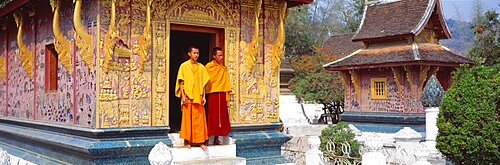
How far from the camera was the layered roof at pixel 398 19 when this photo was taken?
21.6 m

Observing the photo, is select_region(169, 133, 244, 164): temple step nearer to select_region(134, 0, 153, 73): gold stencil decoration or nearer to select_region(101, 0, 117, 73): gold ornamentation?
select_region(134, 0, 153, 73): gold stencil decoration

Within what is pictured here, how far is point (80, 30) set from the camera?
27.7 feet

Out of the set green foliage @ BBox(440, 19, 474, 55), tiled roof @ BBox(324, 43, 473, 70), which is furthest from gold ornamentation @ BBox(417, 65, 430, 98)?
green foliage @ BBox(440, 19, 474, 55)

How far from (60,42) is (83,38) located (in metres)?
0.94

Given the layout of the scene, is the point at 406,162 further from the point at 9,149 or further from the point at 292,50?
the point at 292,50

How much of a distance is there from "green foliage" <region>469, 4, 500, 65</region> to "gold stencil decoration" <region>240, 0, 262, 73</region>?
19.8 metres

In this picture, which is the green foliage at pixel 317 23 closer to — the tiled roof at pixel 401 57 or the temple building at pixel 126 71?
the tiled roof at pixel 401 57

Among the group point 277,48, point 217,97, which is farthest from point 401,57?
point 217,97

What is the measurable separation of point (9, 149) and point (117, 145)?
15.5 feet

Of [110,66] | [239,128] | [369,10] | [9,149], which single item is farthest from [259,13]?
[369,10]

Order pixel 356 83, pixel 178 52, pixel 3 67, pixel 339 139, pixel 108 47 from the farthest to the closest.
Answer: pixel 356 83, pixel 339 139, pixel 3 67, pixel 178 52, pixel 108 47

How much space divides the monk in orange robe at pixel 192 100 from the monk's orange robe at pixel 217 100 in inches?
12.8

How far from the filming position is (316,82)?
2878 centimetres

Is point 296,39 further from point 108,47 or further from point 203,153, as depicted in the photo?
point 108,47
